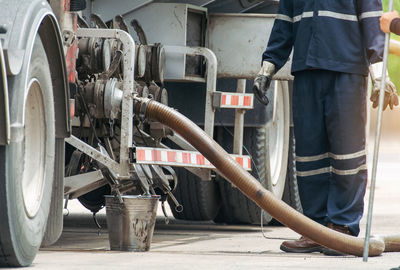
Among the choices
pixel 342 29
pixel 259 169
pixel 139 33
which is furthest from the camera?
pixel 259 169

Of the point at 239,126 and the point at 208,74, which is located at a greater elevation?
the point at 208,74

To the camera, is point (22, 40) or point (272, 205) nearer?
point (22, 40)

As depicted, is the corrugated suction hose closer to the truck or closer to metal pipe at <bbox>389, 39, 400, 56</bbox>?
the truck

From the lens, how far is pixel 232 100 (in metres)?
7.00

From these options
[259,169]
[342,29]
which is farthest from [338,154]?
[259,169]

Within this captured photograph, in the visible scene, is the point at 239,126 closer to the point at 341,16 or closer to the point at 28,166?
the point at 341,16

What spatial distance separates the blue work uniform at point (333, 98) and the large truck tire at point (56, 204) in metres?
1.45

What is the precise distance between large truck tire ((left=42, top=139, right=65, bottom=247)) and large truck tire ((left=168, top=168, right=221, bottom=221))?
3.05 m

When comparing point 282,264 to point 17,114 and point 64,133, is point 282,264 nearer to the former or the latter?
point 64,133

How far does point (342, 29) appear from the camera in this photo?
5750mm

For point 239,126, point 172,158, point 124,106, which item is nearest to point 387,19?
point 124,106

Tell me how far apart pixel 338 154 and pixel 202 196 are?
7.96 feet

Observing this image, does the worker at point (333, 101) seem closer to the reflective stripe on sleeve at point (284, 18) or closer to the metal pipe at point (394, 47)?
the reflective stripe on sleeve at point (284, 18)

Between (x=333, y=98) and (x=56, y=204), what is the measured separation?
1.60m
